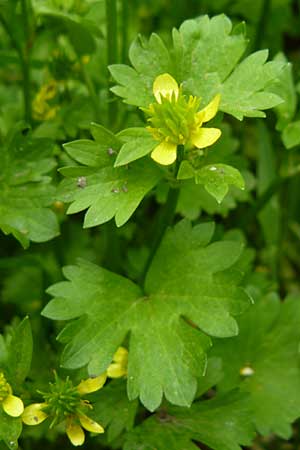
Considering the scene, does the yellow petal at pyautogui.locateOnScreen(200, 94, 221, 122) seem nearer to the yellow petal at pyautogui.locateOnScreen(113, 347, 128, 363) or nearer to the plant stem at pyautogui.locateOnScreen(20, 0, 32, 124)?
the yellow petal at pyautogui.locateOnScreen(113, 347, 128, 363)

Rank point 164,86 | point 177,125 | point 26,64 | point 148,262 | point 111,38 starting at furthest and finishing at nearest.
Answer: point 26,64 → point 111,38 → point 148,262 → point 164,86 → point 177,125

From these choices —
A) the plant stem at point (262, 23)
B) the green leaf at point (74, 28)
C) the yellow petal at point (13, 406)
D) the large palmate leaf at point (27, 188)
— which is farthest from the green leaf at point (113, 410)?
the plant stem at point (262, 23)

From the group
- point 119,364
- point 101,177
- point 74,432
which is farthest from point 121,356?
point 101,177

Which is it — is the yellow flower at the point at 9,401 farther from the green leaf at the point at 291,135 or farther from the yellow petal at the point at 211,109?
the green leaf at the point at 291,135

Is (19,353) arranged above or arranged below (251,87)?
below

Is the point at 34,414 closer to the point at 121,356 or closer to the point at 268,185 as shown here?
the point at 121,356

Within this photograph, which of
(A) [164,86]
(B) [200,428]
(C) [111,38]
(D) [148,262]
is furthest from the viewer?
(C) [111,38]

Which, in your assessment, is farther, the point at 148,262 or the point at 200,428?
the point at 148,262

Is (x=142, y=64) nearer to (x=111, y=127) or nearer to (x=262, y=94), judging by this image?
(x=262, y=94)
